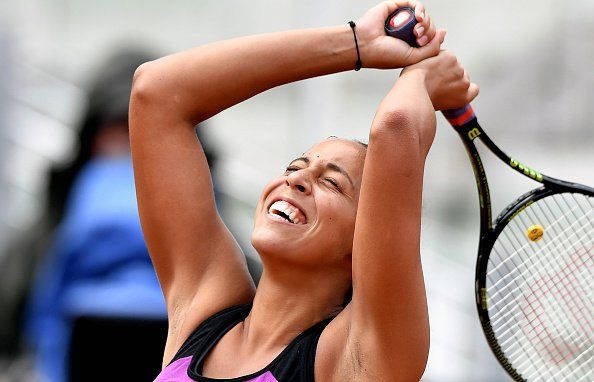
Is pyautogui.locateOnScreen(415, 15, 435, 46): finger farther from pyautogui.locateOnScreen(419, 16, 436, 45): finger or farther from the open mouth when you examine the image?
the open mouth

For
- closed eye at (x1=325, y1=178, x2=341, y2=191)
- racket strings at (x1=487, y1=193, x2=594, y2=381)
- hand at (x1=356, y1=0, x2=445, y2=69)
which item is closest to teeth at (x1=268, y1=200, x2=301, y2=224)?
closed eye at (x1=325, y1=178, x2=341, y2=191)

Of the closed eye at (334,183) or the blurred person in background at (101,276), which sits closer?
the closed eye at (334,183)

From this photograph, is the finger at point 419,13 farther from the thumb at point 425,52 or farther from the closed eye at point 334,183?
the closed eye at point 334,183

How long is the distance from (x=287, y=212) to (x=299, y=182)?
0.07 m

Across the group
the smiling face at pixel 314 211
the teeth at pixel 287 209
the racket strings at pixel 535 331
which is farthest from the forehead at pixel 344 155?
the racket strings at pixel 535 331

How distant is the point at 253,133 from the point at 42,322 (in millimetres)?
4017

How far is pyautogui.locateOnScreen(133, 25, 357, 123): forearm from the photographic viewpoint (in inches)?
113

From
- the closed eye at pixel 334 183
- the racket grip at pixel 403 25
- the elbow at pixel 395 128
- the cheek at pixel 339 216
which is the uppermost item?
the racket grip at pixel 403 25

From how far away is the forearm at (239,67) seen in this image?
286cm

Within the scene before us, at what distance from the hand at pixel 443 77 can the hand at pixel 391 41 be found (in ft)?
0.07

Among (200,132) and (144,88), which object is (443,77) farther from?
(200,132)

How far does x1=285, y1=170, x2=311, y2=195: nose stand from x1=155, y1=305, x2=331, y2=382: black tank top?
0.93ft

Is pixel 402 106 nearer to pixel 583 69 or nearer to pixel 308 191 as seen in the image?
pixel 308 191

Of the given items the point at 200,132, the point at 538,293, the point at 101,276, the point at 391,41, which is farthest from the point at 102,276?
the point at 391,41
